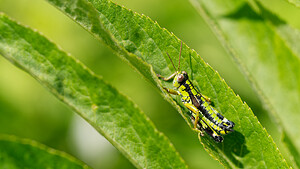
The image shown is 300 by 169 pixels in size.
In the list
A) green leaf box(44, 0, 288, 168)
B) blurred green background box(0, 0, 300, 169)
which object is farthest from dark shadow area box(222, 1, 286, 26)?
blurred green background box(0, 0, 300, 169)

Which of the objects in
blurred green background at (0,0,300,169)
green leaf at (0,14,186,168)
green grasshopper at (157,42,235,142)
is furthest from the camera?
blurred green background at (0,0,300,169)

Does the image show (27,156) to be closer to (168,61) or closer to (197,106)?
(168,61)

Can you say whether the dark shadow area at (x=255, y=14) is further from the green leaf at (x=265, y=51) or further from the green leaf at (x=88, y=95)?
the green leaf at (x=88, y=95)

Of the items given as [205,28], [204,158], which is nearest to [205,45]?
[205,28]

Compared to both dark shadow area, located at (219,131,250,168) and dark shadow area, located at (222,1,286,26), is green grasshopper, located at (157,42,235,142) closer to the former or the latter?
dark shadow area, located at (219,131,250,168)

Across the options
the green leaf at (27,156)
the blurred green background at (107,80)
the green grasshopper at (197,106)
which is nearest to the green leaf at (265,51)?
the green grasshopper at (197,106)

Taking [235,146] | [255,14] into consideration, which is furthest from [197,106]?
[255,14]
